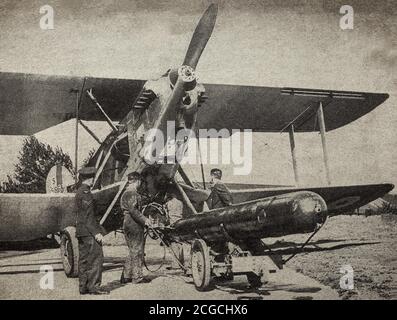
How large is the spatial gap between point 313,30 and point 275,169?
2.54 meters

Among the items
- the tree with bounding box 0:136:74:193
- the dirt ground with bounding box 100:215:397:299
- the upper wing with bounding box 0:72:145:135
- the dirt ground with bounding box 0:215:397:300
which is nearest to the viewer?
the dirt ground with bounding box 0:215:397:300

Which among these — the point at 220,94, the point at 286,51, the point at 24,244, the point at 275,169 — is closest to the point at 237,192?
the point at 275,169

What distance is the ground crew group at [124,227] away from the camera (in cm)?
550

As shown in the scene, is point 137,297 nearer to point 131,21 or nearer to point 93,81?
point 93,81

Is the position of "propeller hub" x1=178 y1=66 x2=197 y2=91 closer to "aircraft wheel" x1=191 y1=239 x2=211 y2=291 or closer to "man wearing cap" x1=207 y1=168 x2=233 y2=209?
"man wearing cap" x1=207 y1=168 x2=233 y2=209

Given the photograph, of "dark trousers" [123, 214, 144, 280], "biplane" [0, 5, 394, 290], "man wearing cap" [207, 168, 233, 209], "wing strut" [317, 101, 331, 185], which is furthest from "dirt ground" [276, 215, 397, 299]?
"dark trousers" [123, 214, 144, 280]

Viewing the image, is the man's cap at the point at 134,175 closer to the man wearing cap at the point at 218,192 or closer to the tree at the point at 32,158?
the man wearing cap at the point at 218,192

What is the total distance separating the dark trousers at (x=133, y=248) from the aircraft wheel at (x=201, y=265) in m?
0.80

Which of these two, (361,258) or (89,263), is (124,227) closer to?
(89,263)

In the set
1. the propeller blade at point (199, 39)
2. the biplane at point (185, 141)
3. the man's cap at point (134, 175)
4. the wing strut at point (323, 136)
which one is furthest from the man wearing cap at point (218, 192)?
the wing strut at point (323, 136)

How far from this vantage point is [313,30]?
7.13m

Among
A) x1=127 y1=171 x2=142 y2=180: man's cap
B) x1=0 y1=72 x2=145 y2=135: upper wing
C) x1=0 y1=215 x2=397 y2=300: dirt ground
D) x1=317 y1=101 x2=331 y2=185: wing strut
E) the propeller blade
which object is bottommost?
x1=0 y1=215 x2=397 y2=300: dirt ground

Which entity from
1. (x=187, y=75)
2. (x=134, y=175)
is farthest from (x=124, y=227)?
(x=187, y=75)

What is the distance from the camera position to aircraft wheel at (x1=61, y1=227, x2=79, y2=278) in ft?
21.9
